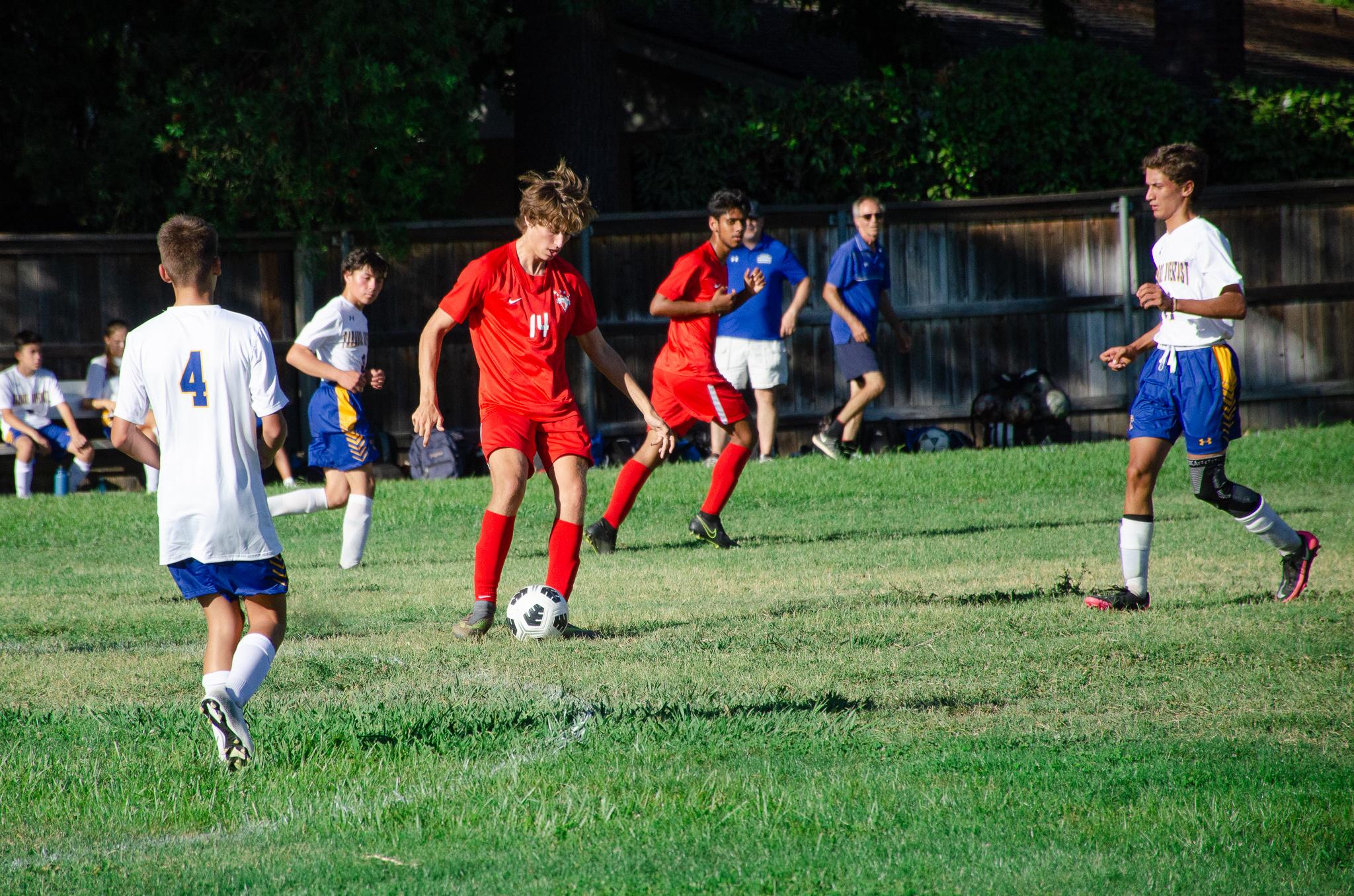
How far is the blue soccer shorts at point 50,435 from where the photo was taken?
47.8 ft

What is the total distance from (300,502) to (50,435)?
6257mm

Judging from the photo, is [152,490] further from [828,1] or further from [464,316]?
[828,1]

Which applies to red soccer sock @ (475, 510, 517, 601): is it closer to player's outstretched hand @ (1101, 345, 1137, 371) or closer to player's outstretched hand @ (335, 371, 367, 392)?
player's outstretched hand @ (335, 371, 367, 392)

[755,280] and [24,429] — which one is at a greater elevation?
[755,280]

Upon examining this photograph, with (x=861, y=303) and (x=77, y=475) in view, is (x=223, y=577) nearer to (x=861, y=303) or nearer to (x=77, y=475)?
(x=861, y=303)

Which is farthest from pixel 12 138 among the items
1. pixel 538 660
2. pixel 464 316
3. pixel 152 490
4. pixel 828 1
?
pixel 538 660

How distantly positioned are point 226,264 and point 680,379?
711 cm

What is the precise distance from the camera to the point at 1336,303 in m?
16.6

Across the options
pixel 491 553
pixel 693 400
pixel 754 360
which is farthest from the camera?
pixel 754 360

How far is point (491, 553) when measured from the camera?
678cm

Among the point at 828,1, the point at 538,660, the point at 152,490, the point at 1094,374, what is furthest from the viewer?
the point at 828,1

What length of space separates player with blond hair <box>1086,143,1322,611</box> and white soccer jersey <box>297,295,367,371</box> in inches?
182

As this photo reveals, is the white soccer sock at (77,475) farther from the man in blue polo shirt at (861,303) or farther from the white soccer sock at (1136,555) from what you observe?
the white soccer sock at (1136,555)

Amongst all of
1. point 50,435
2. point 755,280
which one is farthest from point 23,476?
point 755,280
